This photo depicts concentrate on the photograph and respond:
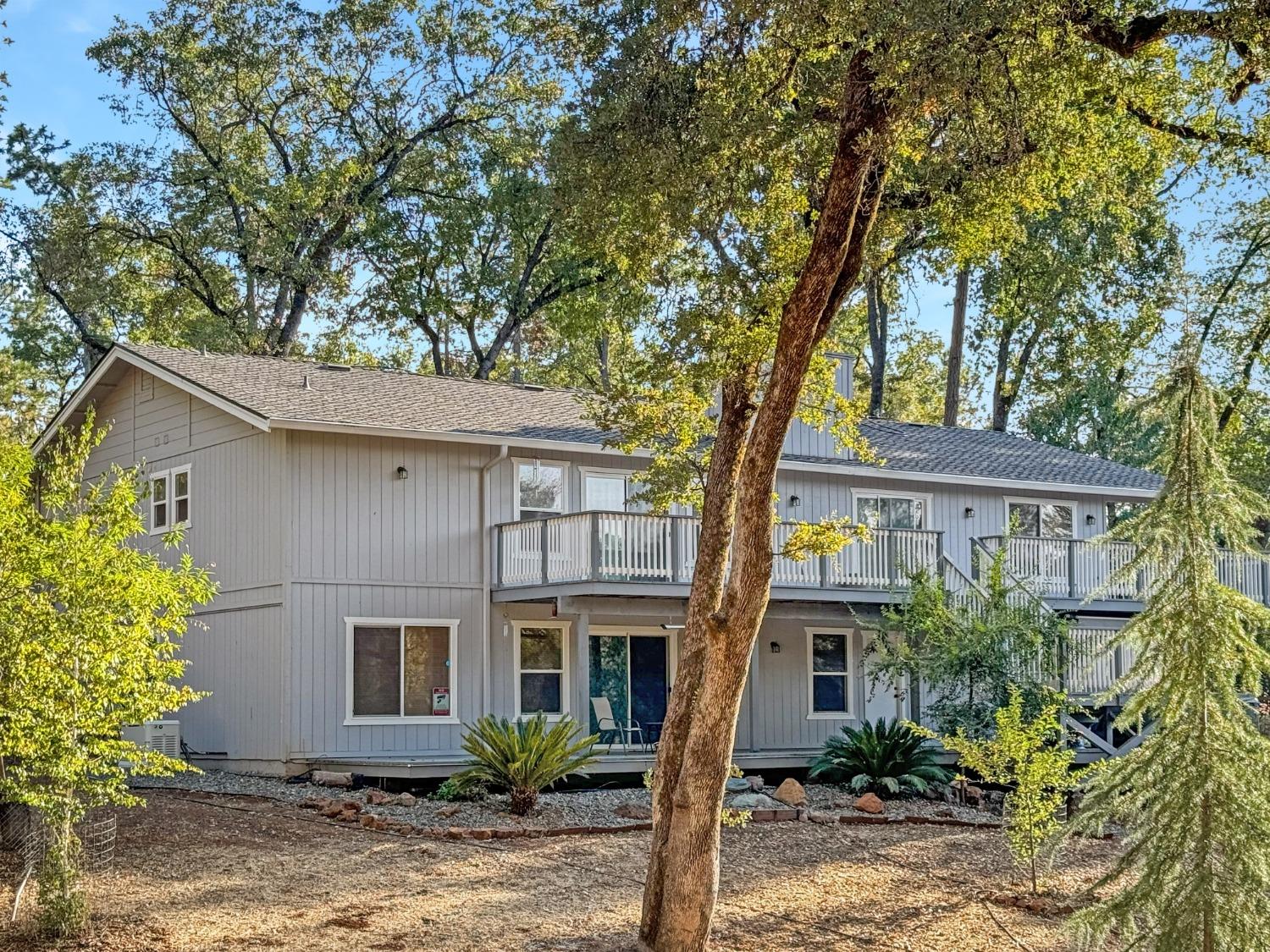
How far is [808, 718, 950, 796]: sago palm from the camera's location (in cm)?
1770

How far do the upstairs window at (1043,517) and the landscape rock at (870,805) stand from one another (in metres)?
11.1

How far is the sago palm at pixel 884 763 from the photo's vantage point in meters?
17.7

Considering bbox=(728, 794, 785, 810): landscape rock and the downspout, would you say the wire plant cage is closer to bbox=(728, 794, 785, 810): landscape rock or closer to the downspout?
bbox=(728, 794, 785, 810): landscape rock

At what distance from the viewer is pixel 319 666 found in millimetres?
20047

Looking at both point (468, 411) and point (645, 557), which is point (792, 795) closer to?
point (645, 557)

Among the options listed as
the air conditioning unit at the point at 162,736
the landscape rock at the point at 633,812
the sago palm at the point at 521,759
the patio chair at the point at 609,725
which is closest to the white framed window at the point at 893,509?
the patio chair at the point at 609,725

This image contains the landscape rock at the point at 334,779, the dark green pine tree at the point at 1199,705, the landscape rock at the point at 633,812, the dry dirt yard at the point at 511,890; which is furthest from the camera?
the landscape rock at the point at 334,779

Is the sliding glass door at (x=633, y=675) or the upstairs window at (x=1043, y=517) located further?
the upstairs window at (x=1043, y=517)

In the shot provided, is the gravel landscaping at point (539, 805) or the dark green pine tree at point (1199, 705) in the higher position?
the dark green pine tree at point (1199, 705)

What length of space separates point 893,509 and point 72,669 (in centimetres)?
1768

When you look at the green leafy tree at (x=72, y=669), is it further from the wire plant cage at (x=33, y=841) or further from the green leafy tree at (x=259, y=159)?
the green leafy tree at (x=259, y=159)

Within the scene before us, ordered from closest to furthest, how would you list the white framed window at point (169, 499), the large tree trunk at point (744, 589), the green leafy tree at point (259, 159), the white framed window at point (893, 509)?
the large tree trunk at point (744, 589), the white framed window at point (169, 499), the white framed window at point (893, 509), the green leafy tree at point (259, 159)

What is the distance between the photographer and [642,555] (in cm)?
2055

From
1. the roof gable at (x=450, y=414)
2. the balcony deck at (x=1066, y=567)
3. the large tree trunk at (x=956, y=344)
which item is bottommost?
the balcony deck at (x=1066, y=567)
